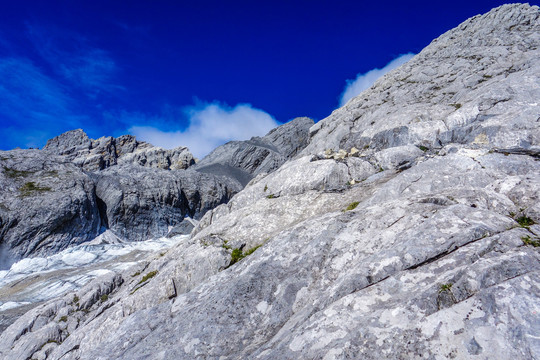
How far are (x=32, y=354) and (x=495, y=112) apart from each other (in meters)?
36.2

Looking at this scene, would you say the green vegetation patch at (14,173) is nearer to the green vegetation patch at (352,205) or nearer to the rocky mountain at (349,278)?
the rocky mountain at (349,278)

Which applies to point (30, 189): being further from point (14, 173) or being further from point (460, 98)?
point (460, 98)

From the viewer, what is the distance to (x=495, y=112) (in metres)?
26.8

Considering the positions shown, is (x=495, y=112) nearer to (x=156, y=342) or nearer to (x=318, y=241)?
(x=318, y=241)

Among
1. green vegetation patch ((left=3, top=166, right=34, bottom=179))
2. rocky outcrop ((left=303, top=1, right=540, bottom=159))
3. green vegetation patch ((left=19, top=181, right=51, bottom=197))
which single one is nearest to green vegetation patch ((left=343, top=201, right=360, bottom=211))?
rocky outcrop ((left=303, top=1, right=540, bottom=159))

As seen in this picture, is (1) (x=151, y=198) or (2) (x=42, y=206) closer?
(2) (x=42, y=206)

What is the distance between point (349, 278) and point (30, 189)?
222ft

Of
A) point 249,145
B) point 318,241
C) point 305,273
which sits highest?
point 249,145

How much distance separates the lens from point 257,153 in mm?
110688

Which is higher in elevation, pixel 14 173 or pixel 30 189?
pixel 14 173

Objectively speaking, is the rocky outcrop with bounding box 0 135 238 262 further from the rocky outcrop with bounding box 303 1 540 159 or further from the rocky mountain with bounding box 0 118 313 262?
the rocky outcrop with bounding box 303 1 540 159

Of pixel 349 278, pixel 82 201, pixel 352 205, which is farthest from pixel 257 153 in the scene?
pixel 349 278

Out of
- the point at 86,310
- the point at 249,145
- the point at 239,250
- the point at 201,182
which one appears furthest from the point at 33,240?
the point at 249,145

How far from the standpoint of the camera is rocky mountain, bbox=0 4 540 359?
607 cm
